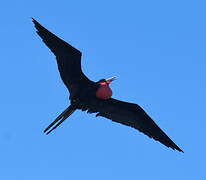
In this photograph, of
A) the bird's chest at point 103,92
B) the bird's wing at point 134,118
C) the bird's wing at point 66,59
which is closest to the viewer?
the bird's wing at point 66,59

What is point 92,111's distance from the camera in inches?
760

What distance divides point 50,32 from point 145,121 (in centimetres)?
453

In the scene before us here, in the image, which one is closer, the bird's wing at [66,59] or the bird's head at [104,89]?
the bird's wing at [66,59]

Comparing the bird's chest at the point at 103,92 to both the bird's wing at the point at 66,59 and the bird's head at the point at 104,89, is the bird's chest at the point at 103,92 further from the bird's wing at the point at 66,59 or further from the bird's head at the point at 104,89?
the bird's wing at the point at 66,59

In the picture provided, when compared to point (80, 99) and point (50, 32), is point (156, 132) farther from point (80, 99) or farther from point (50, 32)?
point (50, 32)

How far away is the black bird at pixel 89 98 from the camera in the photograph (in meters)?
17.9

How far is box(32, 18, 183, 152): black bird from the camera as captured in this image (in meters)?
17.9

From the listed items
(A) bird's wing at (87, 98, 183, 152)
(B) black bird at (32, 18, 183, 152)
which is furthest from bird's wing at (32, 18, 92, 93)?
(A) bird's wing at (87, 98, 183, 152)

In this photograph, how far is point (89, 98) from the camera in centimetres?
1872

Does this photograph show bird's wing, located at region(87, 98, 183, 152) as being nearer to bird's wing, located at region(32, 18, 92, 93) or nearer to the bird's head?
the bird's head

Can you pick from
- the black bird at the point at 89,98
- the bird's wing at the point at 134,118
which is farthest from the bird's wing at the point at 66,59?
A: the bird's wing at the point at 134,118

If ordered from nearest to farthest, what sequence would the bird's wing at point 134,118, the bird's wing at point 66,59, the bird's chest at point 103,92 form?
the bird's wing at point 66,59
the bird's chest at point 103,92
the bird's wing at point 134,118

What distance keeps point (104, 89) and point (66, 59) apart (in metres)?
1.44

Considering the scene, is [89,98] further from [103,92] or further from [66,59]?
[66,59]
